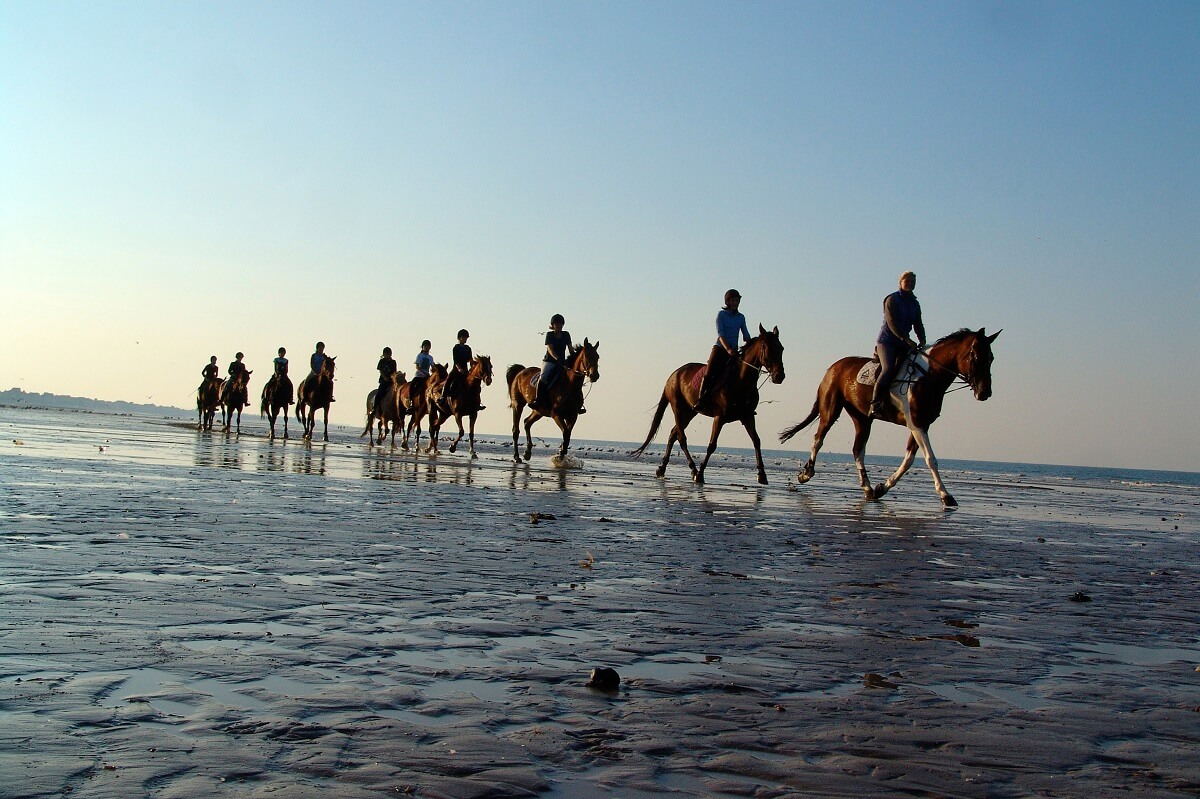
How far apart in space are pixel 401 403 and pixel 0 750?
2577cm

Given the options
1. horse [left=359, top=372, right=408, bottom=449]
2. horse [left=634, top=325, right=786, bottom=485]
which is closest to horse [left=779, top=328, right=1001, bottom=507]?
horse [left=634, top=325, right=786, bottom=485]

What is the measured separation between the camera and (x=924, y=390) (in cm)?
1370

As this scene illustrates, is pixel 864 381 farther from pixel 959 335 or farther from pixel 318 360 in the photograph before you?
pixel 318 360

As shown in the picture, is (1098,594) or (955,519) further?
(955,519)

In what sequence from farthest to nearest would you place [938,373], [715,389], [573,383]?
[573,383] < [715,389] < [938,373]

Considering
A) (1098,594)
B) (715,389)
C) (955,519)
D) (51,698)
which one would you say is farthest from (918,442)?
(51,698)

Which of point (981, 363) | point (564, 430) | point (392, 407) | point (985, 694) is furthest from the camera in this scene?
point (392, 407)

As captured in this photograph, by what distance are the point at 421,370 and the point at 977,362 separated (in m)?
16.4

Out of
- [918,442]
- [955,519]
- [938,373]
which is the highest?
[938,373]

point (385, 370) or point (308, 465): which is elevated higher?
point (385, 370)

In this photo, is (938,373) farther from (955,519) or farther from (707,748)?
(707,748)

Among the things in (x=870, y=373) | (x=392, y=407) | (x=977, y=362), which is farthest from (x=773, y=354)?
(x=392, y=407)

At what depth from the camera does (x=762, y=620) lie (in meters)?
4.46

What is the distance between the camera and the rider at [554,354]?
67.3 feet
